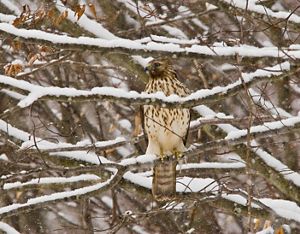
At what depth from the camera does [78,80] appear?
32.0 feet

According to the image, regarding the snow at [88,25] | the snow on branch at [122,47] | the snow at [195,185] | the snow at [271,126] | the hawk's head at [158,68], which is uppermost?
the snow at [88,25]

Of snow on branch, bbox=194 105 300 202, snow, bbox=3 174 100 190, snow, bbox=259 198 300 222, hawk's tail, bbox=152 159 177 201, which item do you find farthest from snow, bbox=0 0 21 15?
snow, bbox=259 198 300 222

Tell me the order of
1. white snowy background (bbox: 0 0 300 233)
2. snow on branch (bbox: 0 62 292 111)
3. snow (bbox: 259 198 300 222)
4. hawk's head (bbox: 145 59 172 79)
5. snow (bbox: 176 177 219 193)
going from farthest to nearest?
hawk's head (bbox: 145 59 172 79), snow (bbox: 176 177 219 193), snow (bbox: 259 198 300 222), white snowy background (bbox: 0 0 300 233), snow on branch (bbox: 0 62 292 111)

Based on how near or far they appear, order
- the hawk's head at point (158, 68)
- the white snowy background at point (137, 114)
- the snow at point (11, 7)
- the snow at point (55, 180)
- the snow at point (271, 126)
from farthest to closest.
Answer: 1. the snow at point (11, 7)
2. the hawk's head at point (158, 68)
3. the snow at point (55, 180)
4. the snow at point (271, 126)
5. the white snowy background at point (137, 114)

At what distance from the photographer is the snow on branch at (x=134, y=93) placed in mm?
5141

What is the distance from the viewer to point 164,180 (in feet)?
22.7

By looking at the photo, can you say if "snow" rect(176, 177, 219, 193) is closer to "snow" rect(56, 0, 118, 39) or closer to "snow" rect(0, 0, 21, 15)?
"snow" rect(56, 0, 118, 39)

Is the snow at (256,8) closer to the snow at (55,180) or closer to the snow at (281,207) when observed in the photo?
the snow at (281,207)

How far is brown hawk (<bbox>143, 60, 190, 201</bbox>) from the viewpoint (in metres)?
6.85

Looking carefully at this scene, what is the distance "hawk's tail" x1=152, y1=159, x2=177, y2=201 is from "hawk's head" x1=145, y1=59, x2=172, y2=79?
73cm

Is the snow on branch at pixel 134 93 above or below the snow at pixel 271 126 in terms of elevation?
above

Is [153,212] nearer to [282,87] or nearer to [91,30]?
[91,30]

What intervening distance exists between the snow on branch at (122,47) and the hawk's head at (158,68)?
57.6 inches

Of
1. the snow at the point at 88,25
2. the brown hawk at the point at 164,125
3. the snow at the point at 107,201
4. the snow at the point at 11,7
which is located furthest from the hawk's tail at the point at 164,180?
the snow at the point at 107,201
